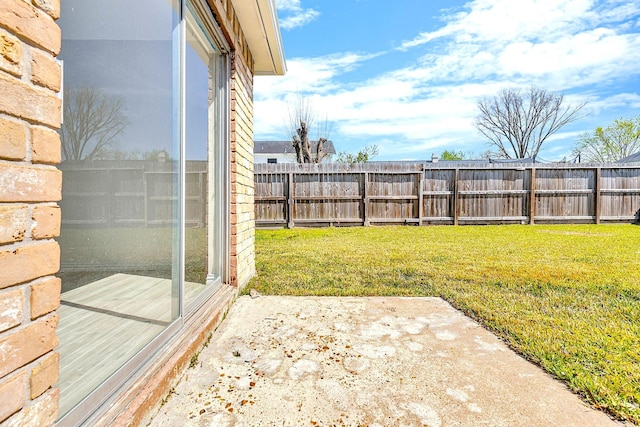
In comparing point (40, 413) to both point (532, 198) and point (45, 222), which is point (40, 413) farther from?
point (532, 198)

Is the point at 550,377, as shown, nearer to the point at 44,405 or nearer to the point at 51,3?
the point at 44,405

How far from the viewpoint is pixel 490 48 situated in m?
13.1

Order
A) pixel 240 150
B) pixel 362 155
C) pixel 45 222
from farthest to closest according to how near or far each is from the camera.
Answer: pixel 362 155 → pixel 240 150 → pixel 45 222

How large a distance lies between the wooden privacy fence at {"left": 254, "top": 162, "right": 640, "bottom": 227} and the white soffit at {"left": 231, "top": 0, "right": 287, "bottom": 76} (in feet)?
15.8

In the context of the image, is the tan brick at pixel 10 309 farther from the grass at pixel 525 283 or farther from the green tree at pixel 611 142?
the green tree at pixel 611 142

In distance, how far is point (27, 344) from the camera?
0.77m

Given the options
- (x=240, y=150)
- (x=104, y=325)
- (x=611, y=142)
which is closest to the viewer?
(x=104, y=325)

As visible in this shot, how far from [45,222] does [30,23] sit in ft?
1.52

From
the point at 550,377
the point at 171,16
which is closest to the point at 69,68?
the point at 171,16

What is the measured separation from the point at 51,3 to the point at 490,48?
50.7ft

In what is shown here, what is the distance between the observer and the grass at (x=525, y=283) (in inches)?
69.8

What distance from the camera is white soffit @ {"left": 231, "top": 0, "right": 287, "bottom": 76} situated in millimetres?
2734

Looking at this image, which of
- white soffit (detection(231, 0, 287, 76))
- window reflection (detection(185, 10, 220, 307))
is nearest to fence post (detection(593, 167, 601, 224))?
white soffit (detection(231, 0, 287, 76))

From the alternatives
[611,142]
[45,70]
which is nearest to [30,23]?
[45,70]
